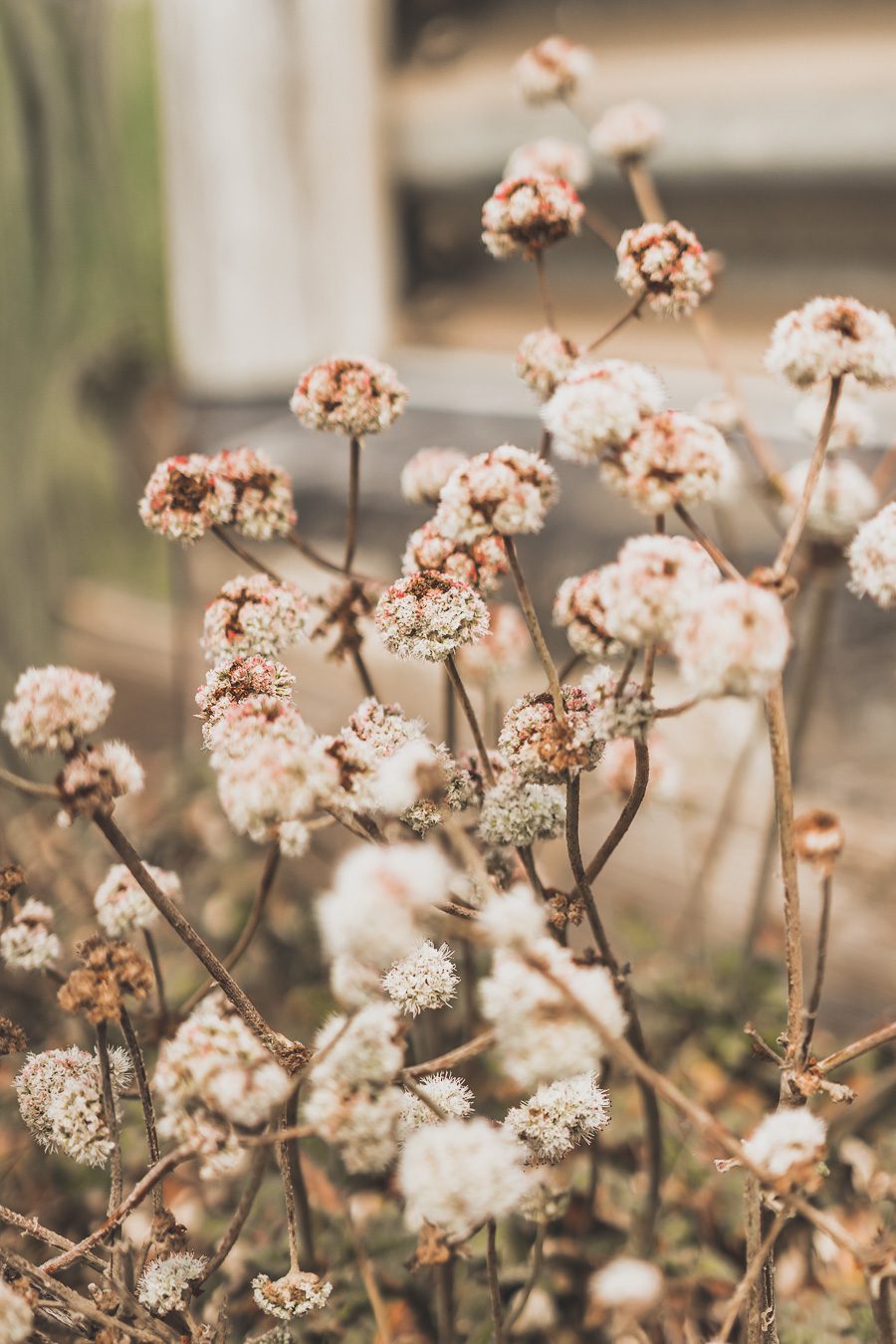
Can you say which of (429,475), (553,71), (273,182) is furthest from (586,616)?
(273,182)

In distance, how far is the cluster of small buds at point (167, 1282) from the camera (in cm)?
89

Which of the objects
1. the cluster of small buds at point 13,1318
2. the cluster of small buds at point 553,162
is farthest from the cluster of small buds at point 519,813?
the cluster of small buds at point 553,162

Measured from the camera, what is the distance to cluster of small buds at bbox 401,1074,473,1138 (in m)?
0.90

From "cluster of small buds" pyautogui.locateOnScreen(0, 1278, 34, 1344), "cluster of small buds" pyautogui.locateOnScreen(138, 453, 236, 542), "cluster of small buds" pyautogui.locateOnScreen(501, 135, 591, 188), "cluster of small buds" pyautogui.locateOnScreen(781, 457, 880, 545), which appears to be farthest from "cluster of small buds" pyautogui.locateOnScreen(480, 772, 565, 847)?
"cluster of small buds" pyautogui.locateOnScreen(501, 135, 591, 188)

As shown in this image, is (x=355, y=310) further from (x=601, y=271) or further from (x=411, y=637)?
(x=411, y=637)

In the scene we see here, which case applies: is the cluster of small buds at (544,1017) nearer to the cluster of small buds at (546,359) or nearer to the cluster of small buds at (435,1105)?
the cluster of small buds at (435,1105)

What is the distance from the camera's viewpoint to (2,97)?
9.42ft

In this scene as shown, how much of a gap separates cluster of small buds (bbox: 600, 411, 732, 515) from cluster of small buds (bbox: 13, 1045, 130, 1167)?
2.16ft

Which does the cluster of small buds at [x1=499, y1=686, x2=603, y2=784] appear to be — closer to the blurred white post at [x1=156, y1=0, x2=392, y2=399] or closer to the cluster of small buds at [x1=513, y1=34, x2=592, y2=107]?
the cluster of small buds at [x1=513, y1=34, x2=592, y2=107]

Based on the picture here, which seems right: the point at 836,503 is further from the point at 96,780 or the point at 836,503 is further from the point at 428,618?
the point at 96,780

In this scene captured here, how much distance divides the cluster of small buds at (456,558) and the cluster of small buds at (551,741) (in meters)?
0.13

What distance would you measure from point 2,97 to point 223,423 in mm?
999

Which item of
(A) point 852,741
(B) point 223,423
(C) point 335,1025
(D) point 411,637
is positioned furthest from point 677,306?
(B) point 223,423

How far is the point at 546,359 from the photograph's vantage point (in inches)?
42.3
